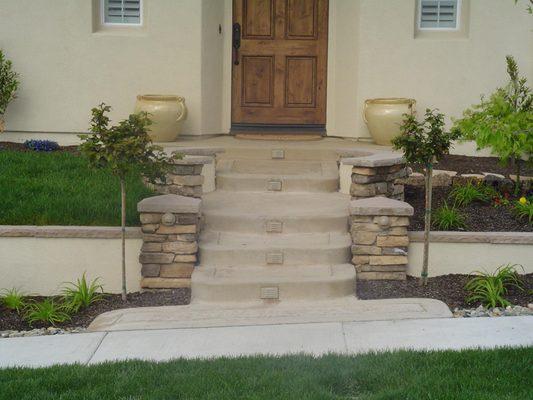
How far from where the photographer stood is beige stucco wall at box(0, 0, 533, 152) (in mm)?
11461

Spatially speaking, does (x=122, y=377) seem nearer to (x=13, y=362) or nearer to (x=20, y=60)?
(x=13, y=362)

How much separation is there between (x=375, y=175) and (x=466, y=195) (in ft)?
4.06

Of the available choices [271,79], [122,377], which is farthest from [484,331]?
[271,79]

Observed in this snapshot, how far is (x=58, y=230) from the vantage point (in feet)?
26.4

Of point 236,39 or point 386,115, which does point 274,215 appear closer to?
point 386,115

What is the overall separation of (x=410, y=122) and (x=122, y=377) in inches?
150

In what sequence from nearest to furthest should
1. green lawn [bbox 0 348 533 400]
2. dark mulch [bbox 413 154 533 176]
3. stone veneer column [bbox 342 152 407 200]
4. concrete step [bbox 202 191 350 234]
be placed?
green lawn [bbox 0 348 533 400] < concrete step [bbox 202 191 350 234] < stone veneer column [bbox 342 152 407 200] < dark mulch [bbox 413 154 533 176]

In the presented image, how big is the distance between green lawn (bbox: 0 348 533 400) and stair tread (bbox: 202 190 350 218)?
2.95 metres

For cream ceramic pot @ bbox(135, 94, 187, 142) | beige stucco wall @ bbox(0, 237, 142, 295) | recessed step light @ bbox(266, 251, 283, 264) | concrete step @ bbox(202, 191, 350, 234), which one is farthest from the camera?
cream ceramic pot @ bbox(135, 94, 187, 142)

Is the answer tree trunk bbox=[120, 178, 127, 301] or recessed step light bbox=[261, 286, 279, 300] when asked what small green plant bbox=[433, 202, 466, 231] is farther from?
tree trunk bbox=[120, 178, 127, 301]

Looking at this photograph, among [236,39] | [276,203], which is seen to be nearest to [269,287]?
[276,203]

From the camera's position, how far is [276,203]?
8.91 m

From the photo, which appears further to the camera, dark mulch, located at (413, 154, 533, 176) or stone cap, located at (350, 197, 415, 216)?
dark mulch, located at (413, 154, 533, 176)

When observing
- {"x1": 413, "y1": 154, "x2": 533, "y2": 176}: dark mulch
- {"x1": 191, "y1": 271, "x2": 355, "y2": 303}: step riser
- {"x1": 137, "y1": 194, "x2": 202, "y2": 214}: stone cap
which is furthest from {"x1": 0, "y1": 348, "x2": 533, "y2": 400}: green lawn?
{"x1": 413, "y1": 154, "x2": 533, "y2": 176}: dark mulch
